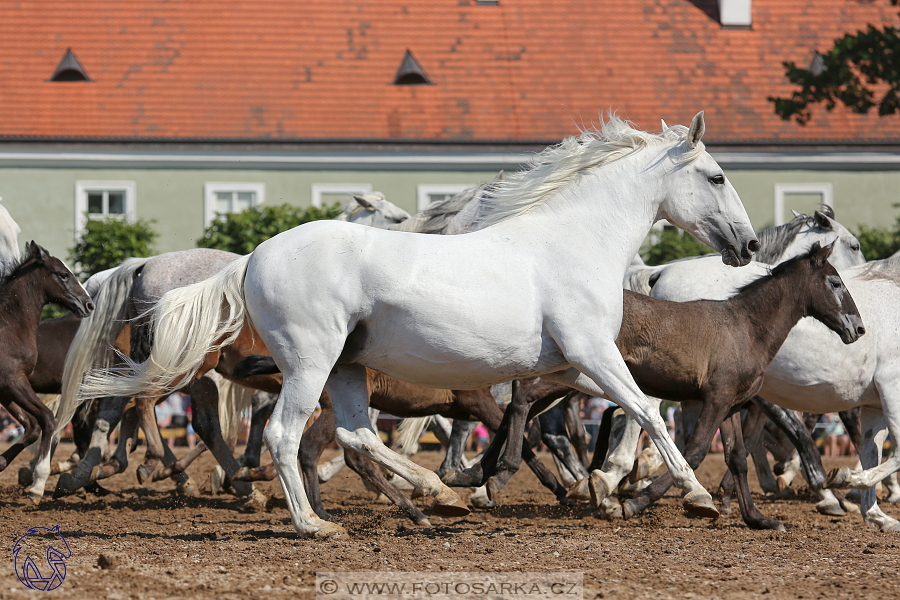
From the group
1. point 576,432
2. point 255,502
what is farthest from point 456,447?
point 576,432

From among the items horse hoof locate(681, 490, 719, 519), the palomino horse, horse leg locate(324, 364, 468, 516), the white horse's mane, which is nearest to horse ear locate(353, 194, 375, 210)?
the palomino horse

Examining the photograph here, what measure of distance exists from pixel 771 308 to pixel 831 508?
2143 millimetres

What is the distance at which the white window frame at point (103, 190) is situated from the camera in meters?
26.0

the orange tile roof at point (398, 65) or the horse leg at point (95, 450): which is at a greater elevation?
the orange tile roof at point (398, 65)

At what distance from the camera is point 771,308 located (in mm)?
7477

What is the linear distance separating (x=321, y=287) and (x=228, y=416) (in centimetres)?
477

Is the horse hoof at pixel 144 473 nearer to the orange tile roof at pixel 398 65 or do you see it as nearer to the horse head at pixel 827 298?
the horse head at pixel 827 298

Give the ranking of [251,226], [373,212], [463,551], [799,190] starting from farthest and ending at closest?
[799,190]
[251,226]
[373,212]
[463,551]

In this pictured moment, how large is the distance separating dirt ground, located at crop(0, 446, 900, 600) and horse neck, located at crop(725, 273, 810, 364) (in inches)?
49.8

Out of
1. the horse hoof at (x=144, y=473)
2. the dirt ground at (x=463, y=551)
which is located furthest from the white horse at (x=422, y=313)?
the horse hoof at (x=144, y=473)

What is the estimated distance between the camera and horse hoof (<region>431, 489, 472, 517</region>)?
5.92m

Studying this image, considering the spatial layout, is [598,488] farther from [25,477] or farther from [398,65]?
[398,65]

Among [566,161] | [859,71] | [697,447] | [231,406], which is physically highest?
[859,71]

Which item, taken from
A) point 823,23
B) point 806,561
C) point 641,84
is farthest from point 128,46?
point 806,561
